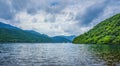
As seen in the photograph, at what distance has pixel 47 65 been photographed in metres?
53.7

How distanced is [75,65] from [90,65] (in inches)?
154

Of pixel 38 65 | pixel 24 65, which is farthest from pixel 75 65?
pixel 24 65

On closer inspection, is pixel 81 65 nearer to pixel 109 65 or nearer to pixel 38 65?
pixel 109 65

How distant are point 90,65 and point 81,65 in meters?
2.34

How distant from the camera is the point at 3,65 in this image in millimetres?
52094

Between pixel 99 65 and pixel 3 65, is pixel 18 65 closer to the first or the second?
pixel 3 65

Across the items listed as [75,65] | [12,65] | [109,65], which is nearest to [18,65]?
[12,65]

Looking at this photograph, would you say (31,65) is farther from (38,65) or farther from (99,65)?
(99,65)

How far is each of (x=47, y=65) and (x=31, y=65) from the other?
4.14m

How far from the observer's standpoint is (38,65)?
53.7 metres

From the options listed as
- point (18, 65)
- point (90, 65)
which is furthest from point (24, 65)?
point (90, 65)

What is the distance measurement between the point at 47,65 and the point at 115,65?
17461mm

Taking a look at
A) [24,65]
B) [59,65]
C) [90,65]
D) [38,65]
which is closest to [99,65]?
[90,65]

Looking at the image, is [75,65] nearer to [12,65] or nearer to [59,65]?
[59,65]
